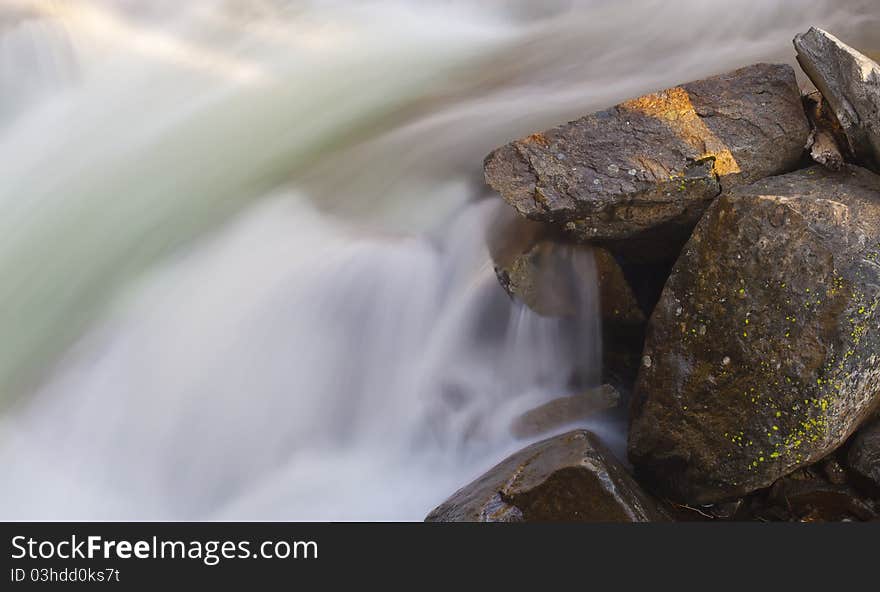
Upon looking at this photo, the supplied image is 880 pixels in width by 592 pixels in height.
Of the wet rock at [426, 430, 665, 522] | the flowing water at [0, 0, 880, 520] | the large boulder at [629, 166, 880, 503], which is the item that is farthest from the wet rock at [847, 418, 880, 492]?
the flowing water at [0, 0, 880, 520]

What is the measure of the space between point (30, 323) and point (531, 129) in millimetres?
2905

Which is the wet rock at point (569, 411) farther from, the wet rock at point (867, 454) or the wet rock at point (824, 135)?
the wet rock at point (824, 135)

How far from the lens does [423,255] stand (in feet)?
14.6

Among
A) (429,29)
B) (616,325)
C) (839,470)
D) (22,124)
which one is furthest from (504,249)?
(22,124)

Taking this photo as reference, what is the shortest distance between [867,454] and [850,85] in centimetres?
157

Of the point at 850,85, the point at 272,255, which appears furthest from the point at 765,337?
the point at 272,255

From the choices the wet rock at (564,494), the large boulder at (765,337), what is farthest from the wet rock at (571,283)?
the wet rock at (564,494)

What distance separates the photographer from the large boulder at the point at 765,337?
333 cm

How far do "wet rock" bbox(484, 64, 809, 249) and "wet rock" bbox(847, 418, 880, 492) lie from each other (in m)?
1.15

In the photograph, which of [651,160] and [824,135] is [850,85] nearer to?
[824,135]

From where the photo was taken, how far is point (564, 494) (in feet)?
10.9

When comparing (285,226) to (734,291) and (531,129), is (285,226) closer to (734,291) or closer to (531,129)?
(531,129)

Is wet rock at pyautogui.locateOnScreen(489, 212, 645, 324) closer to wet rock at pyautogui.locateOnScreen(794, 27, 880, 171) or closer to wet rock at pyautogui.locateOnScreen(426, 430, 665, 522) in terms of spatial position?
wet rock at pyautogui.locateOnScreen(426, 430, 665, 522)

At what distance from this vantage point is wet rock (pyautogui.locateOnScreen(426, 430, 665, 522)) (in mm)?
3285
